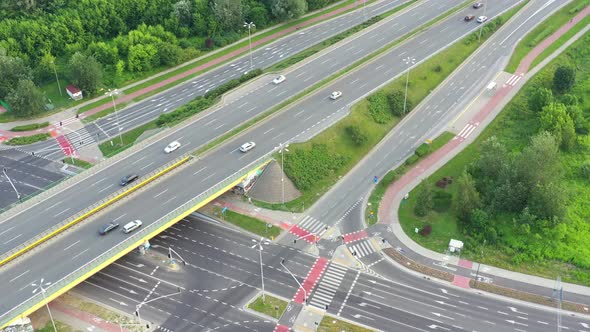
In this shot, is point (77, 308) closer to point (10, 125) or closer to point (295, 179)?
point (295, 179)

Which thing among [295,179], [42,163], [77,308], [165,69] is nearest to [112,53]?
[165,69]

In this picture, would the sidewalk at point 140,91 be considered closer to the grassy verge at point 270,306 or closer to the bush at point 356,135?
the bush at point 356,135

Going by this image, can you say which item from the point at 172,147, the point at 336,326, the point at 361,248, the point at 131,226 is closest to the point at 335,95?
the point at 172,147

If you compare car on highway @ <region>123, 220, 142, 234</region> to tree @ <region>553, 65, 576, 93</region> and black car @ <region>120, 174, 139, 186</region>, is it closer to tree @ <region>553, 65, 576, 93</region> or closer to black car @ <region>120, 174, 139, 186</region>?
black car @ <region>120, 174, 139, 186</region>

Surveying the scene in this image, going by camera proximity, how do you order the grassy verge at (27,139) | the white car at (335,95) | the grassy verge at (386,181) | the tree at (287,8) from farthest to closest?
the tree at (287,8) < the white car at (335,95) < the grassy verge at (27,139) < the grassy verge at (386,181)

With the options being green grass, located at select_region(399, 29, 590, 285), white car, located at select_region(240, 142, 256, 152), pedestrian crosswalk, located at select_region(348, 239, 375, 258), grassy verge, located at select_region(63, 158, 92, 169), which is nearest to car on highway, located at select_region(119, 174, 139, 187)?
grassy verge, located at select_region(63, 158, 92, 169)

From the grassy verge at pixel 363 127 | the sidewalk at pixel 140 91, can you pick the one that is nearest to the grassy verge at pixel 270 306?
the grassy verge at pixel 363 127

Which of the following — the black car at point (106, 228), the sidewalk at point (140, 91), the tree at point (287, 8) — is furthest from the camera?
the tree at point (287, 8)
